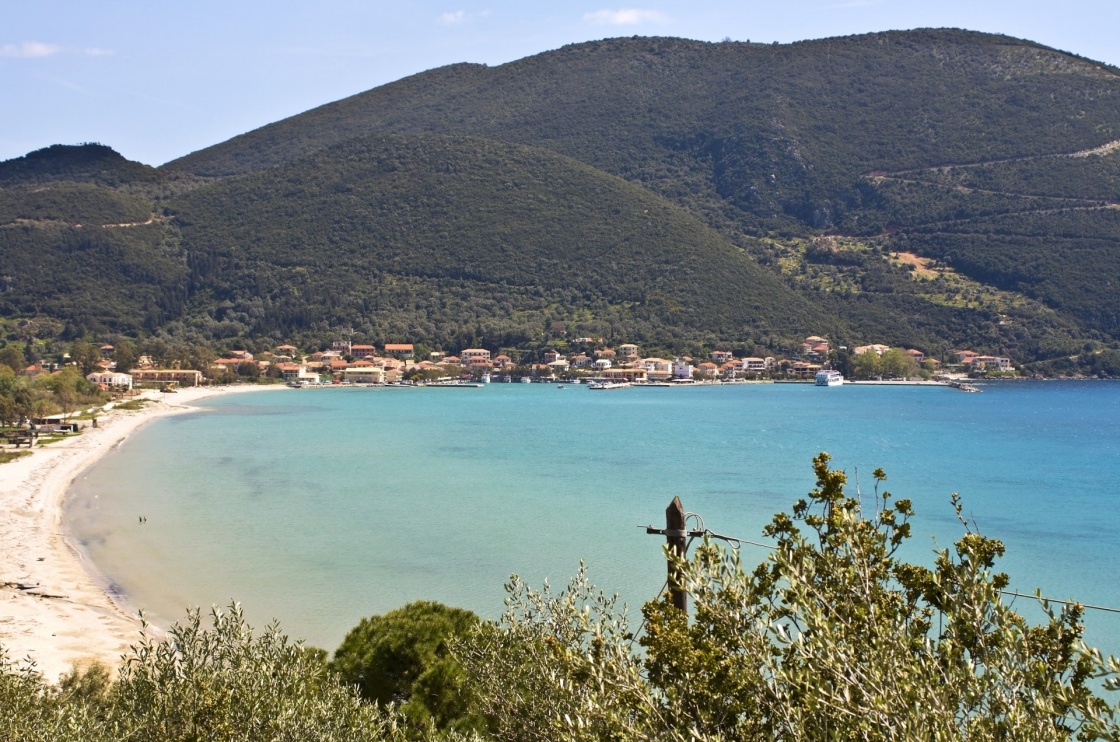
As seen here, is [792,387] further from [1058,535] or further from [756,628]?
[756,628]

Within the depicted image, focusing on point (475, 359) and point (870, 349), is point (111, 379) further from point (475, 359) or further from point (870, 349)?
point (870, 349)

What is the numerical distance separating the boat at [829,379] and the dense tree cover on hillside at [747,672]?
268ft

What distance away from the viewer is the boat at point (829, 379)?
85.1 meters

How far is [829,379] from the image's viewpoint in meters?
85.0

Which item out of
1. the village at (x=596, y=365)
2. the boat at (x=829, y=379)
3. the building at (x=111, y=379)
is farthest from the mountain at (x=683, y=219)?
the building at (x=111, y=379)

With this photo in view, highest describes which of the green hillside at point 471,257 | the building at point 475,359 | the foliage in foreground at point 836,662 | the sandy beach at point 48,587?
the green hillside at point 471,257

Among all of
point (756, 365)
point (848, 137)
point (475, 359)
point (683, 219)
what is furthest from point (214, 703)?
point (848, 137)

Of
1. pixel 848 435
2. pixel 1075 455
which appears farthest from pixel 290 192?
pixel 1075 455

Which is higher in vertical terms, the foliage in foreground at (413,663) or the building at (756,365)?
the foliage in foreground at (413,663)

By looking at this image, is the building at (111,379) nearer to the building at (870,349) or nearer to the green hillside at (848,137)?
the building at (870,349)

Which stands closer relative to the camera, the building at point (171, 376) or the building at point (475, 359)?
the building at point (171, 376)

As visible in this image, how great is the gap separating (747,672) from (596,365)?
3409 inches

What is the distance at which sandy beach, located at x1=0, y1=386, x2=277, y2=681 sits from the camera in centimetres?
1261

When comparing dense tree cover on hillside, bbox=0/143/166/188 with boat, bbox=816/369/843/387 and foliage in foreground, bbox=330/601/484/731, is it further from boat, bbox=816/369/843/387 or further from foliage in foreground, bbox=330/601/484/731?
foliage in foreground, bbox=330/601/484/731
